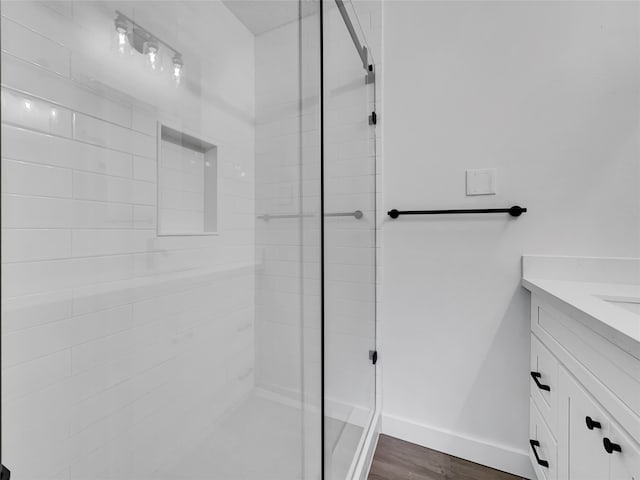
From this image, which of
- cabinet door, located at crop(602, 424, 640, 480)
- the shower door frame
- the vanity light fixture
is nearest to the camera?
the vanity light fixture

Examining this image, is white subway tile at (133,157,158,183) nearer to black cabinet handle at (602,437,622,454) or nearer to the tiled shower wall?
the tiled shower wall

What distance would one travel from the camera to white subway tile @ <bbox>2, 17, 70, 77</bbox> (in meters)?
0.37

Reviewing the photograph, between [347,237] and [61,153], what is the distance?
842 mm

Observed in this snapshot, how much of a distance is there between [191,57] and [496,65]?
1294 millimetres

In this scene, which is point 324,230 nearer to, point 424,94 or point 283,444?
point 283,444

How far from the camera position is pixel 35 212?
0.38m

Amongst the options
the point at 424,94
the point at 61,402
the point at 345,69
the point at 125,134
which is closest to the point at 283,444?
the point at 61,402

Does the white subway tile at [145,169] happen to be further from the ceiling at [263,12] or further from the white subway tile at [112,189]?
the ceiling at [263,12]

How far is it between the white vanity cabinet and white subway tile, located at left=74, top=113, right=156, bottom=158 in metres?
0.93

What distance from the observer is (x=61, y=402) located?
1.38 ft

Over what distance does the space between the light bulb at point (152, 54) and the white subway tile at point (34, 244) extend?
280 mm

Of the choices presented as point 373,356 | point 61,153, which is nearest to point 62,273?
point 61,153

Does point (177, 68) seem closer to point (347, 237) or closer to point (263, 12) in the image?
point (263, 12)

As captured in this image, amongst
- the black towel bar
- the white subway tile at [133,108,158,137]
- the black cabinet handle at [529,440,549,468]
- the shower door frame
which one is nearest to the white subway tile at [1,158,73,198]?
the white subway tile at [133,108,158,137]
